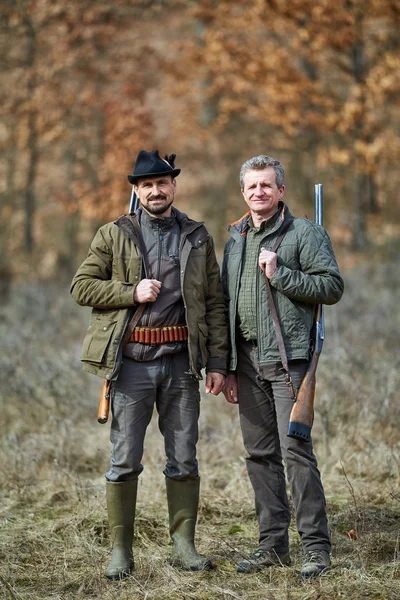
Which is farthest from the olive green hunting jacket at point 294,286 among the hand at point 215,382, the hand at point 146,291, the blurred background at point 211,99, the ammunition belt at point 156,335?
the blurred background at point 211,99

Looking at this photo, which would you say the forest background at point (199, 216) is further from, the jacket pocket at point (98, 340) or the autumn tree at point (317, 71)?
the jacket pocket at point (98, 340)

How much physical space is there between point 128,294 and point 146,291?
113 millimetres

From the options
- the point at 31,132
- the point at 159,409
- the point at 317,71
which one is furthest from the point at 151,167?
the point at 317,71

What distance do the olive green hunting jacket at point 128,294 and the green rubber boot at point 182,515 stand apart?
0.72m

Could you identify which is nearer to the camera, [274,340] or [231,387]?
[274,340]

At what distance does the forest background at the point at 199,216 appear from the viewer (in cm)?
478

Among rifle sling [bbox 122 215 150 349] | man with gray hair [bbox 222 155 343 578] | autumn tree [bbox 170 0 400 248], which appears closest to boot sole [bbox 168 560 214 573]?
man with gray hair [bbox 222 155 343 578]

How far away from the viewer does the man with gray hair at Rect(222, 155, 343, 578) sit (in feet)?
13.9

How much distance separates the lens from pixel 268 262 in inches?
167

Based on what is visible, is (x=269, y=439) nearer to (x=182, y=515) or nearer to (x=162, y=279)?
(x=182, y=515)

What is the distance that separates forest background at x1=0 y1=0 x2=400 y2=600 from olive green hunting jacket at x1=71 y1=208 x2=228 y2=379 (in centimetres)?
121

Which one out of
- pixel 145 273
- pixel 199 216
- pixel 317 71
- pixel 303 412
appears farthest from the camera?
pixel 199 216

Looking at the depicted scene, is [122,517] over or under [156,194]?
under

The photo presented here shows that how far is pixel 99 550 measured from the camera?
4.69 metres
